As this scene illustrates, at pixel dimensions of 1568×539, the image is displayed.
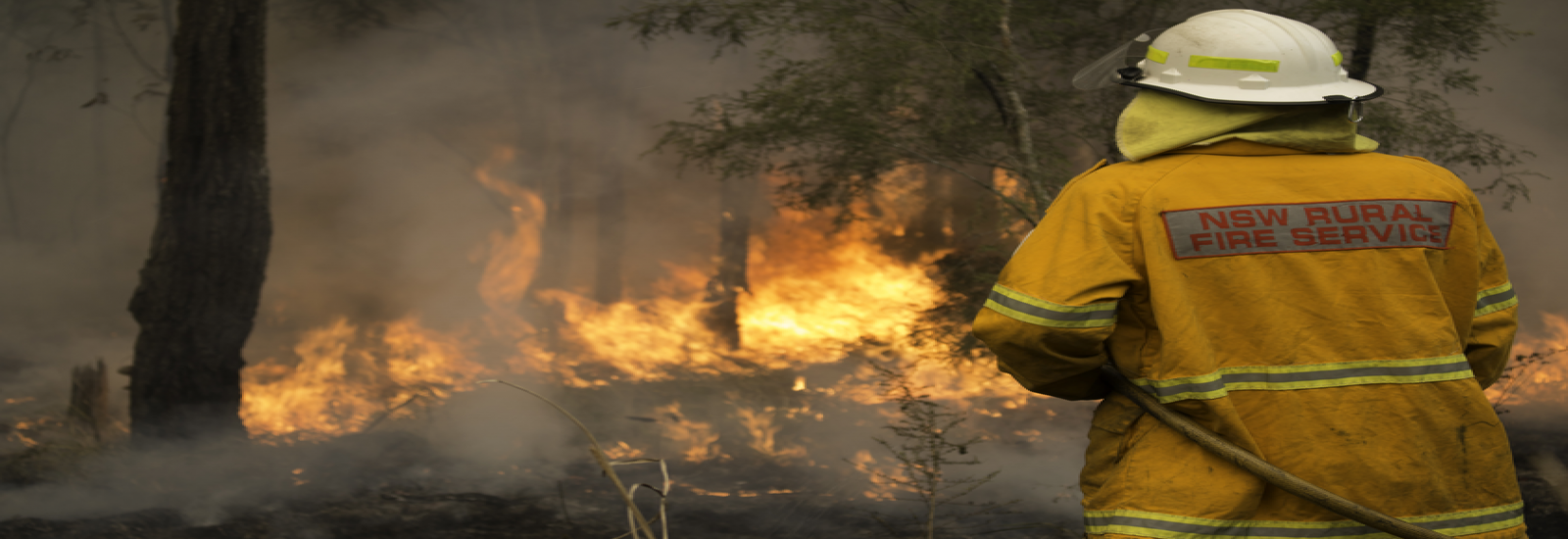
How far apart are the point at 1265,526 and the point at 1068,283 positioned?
52 cm

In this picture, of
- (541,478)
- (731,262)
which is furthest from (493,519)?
(731,262)

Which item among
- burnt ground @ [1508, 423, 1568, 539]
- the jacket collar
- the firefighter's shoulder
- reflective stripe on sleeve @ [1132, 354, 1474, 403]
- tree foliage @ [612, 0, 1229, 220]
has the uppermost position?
tree foliage @ [612, 0, 1229, 220]

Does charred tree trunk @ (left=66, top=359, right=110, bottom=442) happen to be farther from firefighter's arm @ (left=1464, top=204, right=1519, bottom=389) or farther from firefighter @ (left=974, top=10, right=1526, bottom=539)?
firefighter's arm @ (left=1464, top=204, right=1519, bottom=389)

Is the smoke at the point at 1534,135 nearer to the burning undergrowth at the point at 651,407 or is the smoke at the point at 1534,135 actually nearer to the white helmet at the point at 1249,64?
the burning undergrowth at the point at 651,407

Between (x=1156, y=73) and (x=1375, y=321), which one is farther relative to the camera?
(x=1156, y=73)

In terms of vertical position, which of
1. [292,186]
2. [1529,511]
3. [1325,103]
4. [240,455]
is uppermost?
[292,186]

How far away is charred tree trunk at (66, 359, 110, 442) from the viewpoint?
6520 mm

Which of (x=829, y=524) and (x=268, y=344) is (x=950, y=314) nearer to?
(x=829, y=524)

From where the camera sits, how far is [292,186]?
9.37 m

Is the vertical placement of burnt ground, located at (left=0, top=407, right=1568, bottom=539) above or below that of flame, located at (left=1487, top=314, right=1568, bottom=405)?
below

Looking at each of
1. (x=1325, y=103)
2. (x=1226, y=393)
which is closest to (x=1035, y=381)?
(x=1226, y=393)

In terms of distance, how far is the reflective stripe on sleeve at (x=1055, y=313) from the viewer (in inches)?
58.7

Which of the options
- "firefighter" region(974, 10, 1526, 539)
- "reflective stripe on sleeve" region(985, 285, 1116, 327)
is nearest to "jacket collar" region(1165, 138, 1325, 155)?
"firefighter" region(974, 10, 1526, 539)

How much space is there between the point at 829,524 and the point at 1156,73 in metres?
4.41
